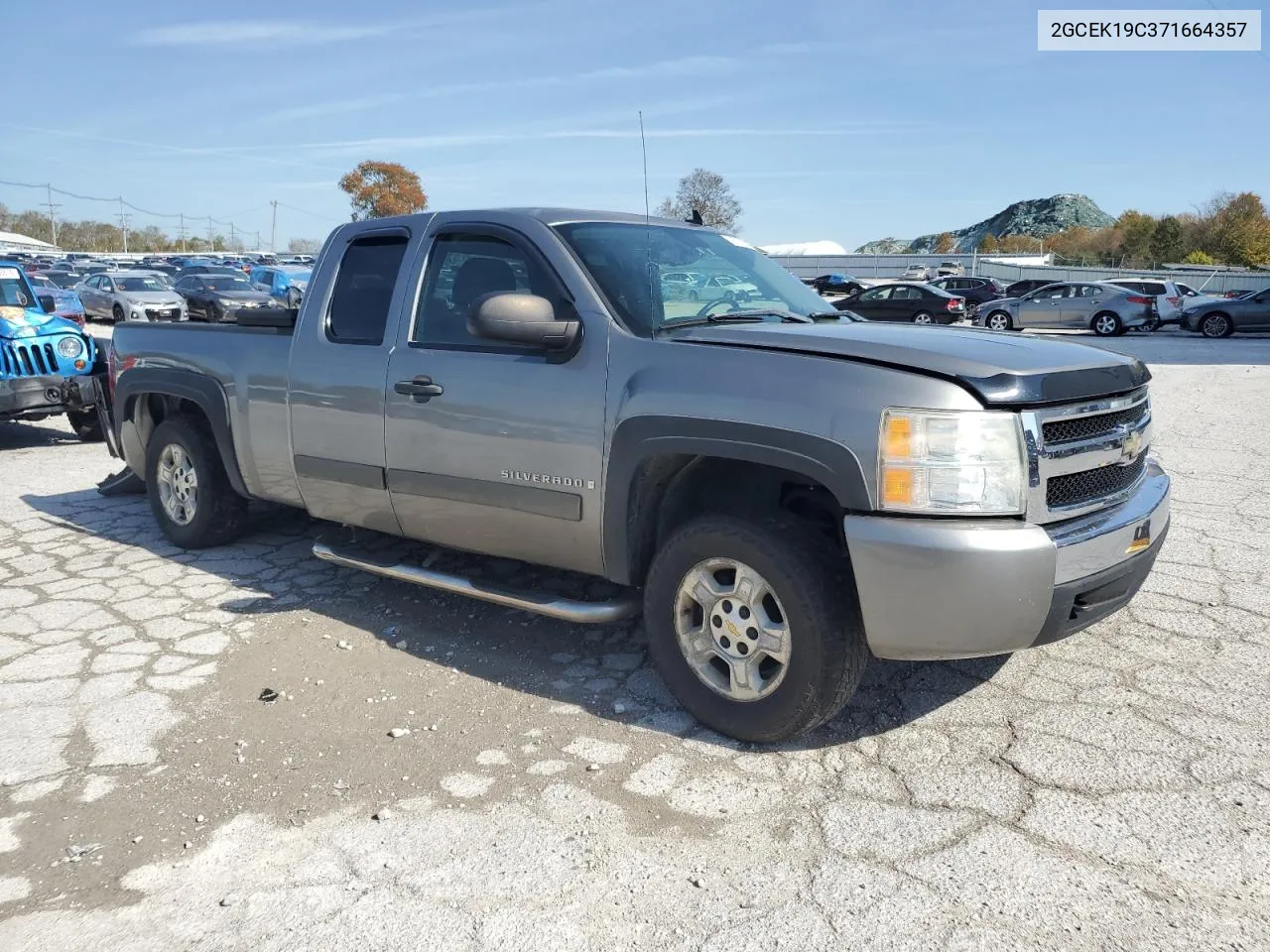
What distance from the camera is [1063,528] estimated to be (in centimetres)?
300

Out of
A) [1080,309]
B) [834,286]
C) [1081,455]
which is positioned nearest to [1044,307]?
[1080,309]

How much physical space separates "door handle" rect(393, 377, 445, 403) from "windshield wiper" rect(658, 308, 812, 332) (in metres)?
1.05

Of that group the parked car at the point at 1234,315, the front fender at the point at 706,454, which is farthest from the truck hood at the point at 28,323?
the parked car at the point at 1234,315

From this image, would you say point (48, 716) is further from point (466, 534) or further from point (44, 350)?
point (44, 350)

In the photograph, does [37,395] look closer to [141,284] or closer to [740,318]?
[740,318]

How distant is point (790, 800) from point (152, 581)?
152 inches

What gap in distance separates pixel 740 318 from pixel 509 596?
1.45 m

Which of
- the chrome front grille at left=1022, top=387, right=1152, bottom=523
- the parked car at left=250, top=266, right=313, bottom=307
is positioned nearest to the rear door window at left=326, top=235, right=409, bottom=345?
the chrome front grille at left=1022, top=387, right=1152, bottom=523

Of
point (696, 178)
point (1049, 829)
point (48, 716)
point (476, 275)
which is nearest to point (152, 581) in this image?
point (48, 716)

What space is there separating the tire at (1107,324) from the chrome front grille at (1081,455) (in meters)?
25.1

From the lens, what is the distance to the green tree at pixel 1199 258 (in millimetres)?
64188

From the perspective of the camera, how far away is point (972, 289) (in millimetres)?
33625

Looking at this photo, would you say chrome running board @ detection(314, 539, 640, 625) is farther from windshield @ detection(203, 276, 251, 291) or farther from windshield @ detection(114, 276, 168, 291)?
windshield @ detection(114, 276, 168, 291)

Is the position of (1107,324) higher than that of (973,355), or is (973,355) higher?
(973,355)
